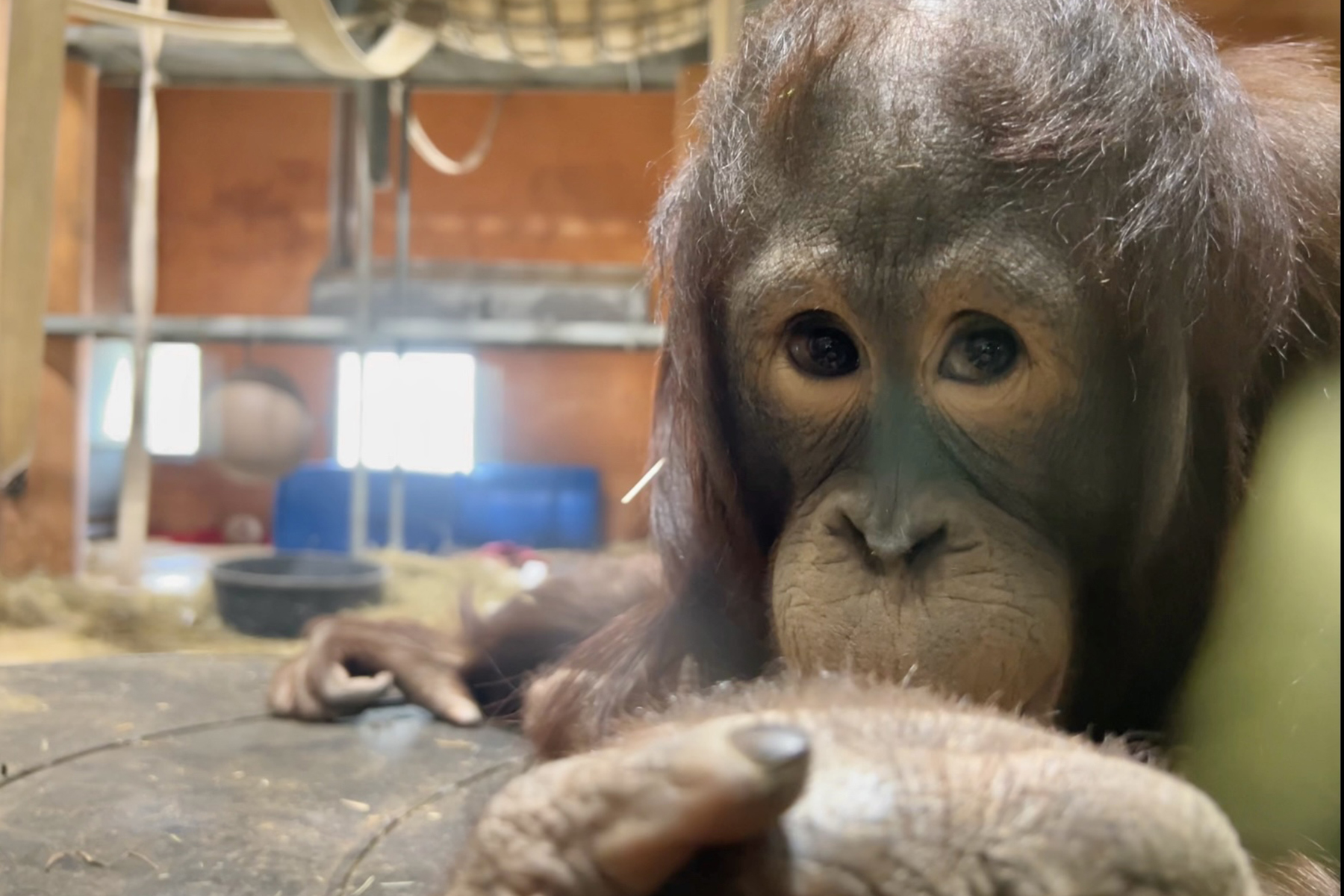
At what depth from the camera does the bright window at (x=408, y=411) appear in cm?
356

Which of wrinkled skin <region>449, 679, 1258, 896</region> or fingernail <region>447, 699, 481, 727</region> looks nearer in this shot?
wrinkled skin <region>449, 679, 1258, 896</region>

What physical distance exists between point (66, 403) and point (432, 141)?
1550 mm

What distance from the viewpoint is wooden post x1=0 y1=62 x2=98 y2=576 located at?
8.74 feet

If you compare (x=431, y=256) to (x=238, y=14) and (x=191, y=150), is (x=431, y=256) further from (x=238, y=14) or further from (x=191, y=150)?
(x=238, y=14)

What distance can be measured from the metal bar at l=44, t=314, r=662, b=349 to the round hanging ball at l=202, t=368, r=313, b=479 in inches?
12.4

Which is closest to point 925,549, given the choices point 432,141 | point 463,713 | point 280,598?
point 463,713

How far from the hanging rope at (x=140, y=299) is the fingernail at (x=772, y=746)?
7.69 ft

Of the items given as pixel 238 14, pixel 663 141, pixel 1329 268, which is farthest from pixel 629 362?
pixel 1329 268

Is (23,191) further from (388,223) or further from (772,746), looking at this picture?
(388,223)

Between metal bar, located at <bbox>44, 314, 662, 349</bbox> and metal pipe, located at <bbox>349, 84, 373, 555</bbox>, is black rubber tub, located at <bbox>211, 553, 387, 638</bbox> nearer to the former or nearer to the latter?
metal pipe, located at <bbox>349, 84, 373, 555</bbox>

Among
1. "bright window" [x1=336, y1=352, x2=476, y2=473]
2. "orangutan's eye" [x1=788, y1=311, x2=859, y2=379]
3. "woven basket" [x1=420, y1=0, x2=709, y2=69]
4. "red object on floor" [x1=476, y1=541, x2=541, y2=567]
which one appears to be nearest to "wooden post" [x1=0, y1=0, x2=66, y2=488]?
"orangutan's eye" [x1=788, y1=311, x2=859, y2=379]

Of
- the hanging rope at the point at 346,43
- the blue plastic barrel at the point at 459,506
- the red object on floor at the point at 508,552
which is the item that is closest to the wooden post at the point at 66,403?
the hanging rope at the point at 346,43

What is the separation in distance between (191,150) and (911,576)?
11.1 ft

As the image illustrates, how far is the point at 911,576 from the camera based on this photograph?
3.22ft
